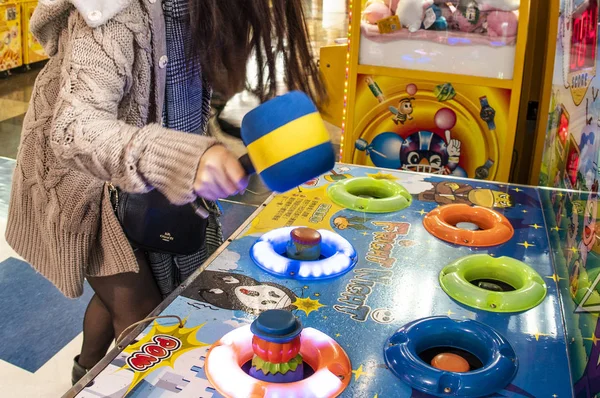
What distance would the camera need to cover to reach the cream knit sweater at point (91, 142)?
91cm

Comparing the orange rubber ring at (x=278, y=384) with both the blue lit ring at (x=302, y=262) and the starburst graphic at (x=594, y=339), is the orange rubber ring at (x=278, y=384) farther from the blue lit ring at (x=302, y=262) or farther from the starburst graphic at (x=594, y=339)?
the starburst graphic at (x=594, y=339)

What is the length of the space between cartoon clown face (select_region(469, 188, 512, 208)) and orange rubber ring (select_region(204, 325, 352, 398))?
2.39ft

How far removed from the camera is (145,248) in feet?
4.39

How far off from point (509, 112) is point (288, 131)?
1.57m

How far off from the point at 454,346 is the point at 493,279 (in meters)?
0.28

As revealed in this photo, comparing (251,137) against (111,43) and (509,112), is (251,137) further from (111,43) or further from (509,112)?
(509,112)

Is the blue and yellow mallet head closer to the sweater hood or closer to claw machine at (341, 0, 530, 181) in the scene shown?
the sweater hood

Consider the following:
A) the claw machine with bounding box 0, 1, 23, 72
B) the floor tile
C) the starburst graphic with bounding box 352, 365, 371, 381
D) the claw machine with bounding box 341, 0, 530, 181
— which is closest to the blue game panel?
the starburst graphic with bounding box 352, 365, 371, 381

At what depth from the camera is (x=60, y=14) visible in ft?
3.49

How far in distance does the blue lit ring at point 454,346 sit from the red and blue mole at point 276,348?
158 millimetres

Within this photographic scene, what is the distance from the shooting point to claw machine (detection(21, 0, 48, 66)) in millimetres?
5001

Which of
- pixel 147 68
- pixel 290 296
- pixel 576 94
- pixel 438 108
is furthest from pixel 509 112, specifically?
pixel 147 68

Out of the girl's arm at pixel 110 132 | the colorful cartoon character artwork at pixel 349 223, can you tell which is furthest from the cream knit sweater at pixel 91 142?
the colorful cartoon character artwork at pixel 349 223

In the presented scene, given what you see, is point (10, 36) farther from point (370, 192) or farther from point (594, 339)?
point (594, 339)
